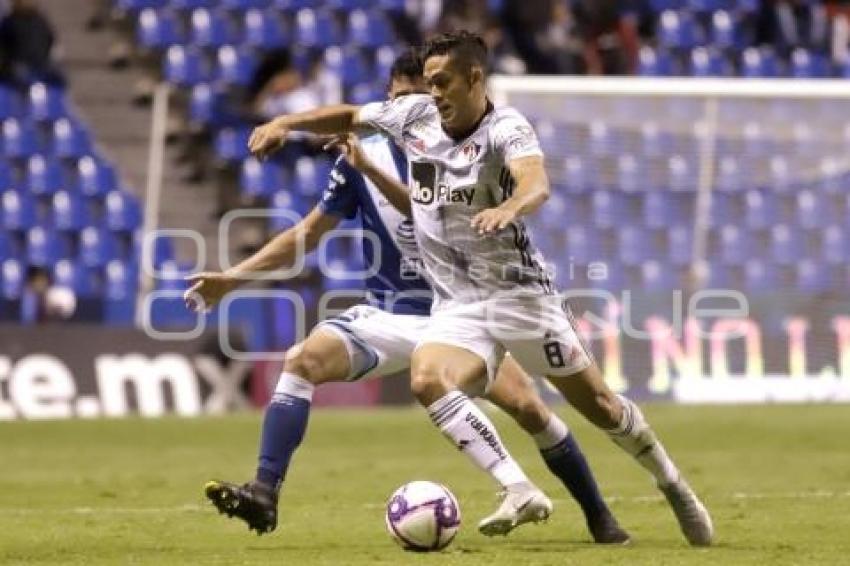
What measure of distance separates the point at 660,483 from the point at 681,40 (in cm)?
1578

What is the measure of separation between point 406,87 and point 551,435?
5.55 ft

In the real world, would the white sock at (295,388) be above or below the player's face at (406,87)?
below

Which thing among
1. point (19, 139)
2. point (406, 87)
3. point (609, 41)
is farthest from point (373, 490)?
point (609, 41)

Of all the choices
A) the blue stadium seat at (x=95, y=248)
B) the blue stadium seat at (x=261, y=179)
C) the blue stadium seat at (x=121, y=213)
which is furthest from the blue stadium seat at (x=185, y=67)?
the blue stadium seat at (x=95, y=248)

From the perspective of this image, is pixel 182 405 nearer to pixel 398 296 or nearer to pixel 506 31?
pixel 506 31

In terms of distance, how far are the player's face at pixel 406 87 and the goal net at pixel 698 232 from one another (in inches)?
414

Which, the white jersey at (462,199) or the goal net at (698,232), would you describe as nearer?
the white jersey at (462,199)

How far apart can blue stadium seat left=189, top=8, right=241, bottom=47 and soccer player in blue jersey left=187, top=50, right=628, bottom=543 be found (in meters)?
13.6

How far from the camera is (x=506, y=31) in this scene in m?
23.6

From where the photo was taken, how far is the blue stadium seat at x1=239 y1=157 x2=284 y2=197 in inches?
872

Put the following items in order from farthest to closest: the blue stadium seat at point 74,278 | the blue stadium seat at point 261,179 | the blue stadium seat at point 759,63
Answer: the blue stadium seat at point 759,63, the blue stadium seat at point 261,179, the blue stadium seat at point 74,278

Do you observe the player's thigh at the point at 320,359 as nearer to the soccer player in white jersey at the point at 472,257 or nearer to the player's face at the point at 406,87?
the soccer player in white jersey at the point at 472,257

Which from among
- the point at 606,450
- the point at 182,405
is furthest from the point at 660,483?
the point at 182,405

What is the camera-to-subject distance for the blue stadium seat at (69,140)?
72.8 ft
